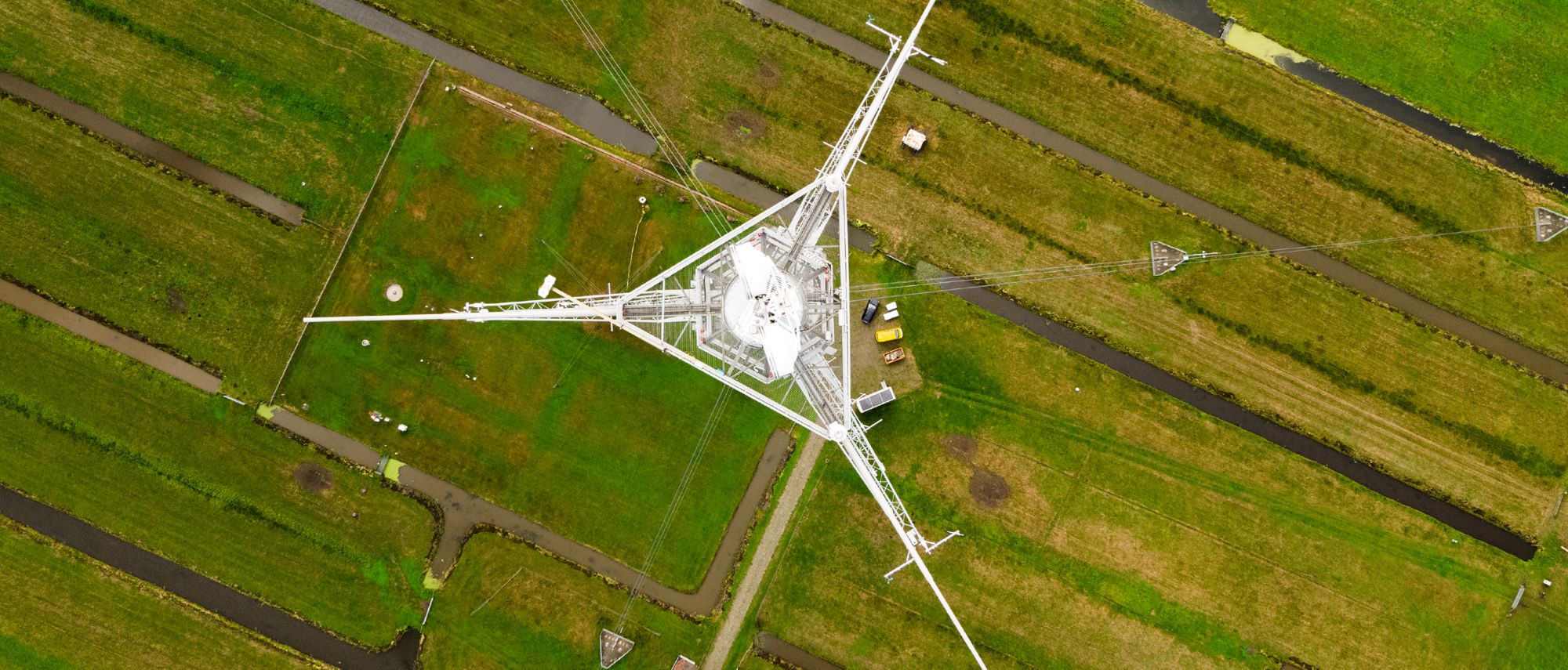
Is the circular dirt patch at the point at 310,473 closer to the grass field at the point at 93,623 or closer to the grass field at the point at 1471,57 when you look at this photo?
the grass field at the point at 93,623

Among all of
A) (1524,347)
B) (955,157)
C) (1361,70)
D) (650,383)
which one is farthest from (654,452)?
(1524,347)

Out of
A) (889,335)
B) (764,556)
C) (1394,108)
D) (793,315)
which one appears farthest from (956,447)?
(1394,108)

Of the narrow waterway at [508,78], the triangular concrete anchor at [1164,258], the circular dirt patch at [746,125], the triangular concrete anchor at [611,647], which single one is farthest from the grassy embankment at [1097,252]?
the triangular concrete anchor at [611,647]

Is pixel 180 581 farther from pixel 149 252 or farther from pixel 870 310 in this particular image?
pixel 870 310

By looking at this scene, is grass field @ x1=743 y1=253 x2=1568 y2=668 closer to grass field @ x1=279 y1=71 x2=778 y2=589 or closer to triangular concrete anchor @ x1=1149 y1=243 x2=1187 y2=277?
triangular concrete anchor @ x1=1149 y1=243 x2=1187 y2=277

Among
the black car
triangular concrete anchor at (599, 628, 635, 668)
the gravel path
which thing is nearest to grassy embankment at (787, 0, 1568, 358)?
the black car

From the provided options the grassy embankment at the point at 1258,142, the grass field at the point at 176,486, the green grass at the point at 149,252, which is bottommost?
the grass field at the point at 176,486
